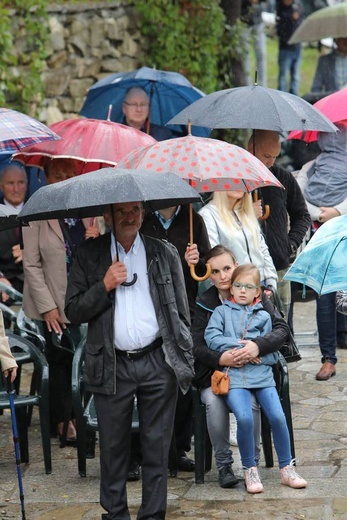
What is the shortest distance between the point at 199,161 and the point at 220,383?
127cm

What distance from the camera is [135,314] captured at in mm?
5734

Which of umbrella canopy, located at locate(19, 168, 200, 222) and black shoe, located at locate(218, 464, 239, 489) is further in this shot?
black shoe, located at locate(218, 464, 239, 489)

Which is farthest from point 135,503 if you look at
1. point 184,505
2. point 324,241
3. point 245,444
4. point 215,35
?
point 215,35

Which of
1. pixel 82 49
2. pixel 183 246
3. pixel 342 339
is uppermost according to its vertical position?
pixel 82 49

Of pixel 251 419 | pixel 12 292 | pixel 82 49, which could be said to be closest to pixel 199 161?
pixel 251 419

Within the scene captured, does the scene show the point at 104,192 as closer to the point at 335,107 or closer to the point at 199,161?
the point at 199,161

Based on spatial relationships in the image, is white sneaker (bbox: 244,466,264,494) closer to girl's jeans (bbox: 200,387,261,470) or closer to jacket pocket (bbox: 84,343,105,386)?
girl's jeans (bbox: 200,387,261,470)

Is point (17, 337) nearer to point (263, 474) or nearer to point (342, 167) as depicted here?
point (263, 474)

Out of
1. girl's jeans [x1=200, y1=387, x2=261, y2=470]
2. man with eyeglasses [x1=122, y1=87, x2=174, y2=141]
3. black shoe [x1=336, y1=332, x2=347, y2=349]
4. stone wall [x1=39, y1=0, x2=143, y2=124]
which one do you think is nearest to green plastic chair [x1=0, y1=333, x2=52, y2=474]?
girl's jeans [x1=200, y1=387, x2=261, y2=470]

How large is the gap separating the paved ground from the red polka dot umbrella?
1.28 metres

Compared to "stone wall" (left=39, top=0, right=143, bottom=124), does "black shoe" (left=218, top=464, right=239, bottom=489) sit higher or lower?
lower

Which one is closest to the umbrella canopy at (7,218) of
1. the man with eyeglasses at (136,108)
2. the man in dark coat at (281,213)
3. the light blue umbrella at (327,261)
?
the light blue umbrella at (327,261)

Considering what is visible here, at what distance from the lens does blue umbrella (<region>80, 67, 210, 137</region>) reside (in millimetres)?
10305

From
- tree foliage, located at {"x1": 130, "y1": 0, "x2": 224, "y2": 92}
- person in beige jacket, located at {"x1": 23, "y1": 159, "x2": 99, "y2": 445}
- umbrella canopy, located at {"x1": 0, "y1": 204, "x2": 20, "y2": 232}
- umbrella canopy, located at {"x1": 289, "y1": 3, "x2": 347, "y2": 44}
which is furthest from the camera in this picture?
umbrella canopy, located at {"x1": 289, "y1": 3, "x2": 347, "y2": 44}
